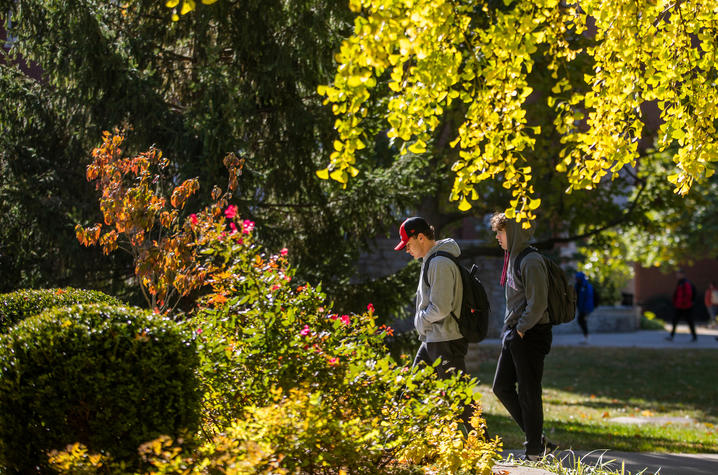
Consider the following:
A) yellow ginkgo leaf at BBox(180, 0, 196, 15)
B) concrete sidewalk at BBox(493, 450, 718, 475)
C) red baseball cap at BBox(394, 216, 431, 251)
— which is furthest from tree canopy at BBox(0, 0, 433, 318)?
yellow ginkgo leaf at BBox(180, 0, 196, 15)

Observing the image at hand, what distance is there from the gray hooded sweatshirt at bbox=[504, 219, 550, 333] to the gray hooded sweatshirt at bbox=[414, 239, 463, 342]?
0.39m

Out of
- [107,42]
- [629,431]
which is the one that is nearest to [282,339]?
[107,42]

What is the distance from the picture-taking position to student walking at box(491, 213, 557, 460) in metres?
5.83

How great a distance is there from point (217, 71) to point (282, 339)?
5461 millimetres

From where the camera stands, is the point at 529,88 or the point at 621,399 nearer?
the point at 529,88

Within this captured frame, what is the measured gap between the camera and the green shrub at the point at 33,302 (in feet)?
18.7

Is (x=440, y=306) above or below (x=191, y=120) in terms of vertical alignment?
below

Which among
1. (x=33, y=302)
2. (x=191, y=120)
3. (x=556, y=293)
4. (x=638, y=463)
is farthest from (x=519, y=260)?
(x=191, y=120)

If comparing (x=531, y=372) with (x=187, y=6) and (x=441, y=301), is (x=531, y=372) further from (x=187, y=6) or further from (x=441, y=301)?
(x=187, y=6)

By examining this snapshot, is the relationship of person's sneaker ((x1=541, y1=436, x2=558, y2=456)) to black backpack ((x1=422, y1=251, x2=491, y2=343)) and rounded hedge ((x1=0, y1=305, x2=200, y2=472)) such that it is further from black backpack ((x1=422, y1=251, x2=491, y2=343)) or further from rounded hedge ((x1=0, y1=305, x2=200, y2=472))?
rounded hedge ((x1=0, y1=305, x2=200, y2=472))

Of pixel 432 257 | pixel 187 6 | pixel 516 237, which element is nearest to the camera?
pixel 187 6

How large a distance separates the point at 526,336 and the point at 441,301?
75 cm

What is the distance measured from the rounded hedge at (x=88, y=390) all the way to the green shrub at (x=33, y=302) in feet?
6.58

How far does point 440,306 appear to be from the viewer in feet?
18.7
